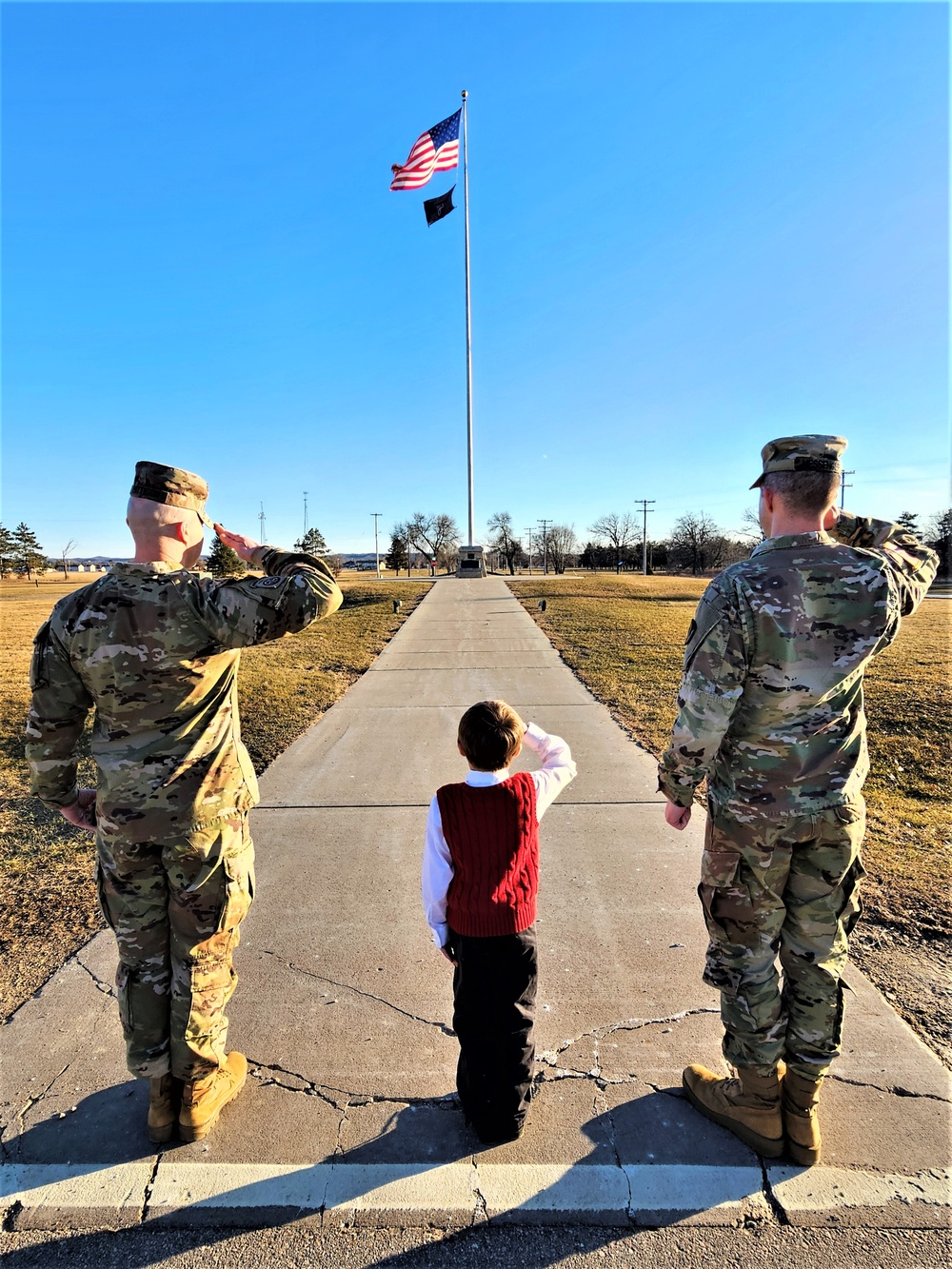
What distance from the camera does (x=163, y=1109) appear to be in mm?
2174

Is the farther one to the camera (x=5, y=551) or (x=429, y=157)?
(x=5, y=551)

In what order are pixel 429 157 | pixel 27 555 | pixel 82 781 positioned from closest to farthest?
pixel 82 781 < pixel 429 157 < pixel 27 555

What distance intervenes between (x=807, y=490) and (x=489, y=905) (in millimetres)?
1641

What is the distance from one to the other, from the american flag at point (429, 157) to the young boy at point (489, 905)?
20766 mm

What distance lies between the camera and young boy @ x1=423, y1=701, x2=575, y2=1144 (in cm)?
207

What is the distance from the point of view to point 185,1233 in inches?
73.5

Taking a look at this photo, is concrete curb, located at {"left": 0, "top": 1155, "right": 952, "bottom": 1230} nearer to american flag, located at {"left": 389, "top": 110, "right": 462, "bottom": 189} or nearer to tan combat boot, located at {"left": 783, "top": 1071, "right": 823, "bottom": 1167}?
tan combat boot, located at {"left": 783, "top": 1071, "right": 823, "bottom": 1167}

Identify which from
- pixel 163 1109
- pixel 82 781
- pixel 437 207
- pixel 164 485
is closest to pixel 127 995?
pixel 163 1109

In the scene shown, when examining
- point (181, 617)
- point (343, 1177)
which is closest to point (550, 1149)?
point (343, 1177)

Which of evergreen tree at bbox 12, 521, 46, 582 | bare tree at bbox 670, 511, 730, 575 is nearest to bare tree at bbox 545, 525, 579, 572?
bare tree at bbox 670, 511, 730, 575

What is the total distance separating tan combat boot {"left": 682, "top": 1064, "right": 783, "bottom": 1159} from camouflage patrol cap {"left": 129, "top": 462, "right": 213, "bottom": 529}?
2643 mm

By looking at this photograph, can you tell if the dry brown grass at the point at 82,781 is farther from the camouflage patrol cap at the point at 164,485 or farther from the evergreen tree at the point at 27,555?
the evergreen tree at the point at 27,555

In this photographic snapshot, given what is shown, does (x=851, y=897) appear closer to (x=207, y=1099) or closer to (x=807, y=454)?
(x=807, y=454)

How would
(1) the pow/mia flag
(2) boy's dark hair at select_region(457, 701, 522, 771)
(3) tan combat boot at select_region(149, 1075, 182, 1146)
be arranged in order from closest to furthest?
(2) boy's dark hair at select_region(457, 701, 522, 771), (3) tan combat boot at select_region(149, 1075, 182, 1146), (1) the pow/mia flag
